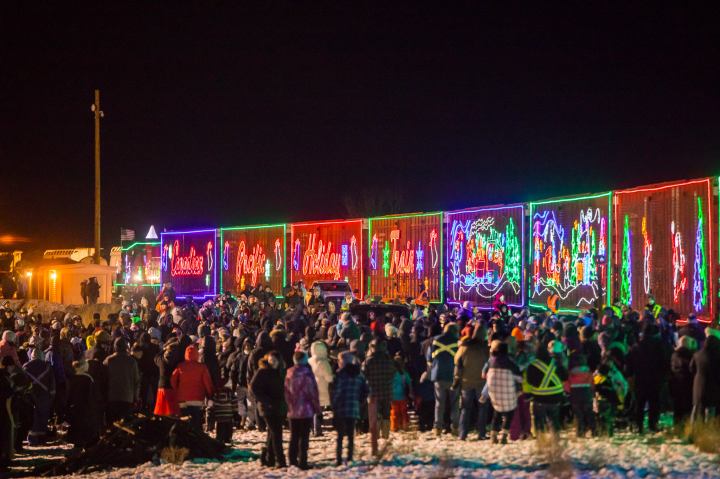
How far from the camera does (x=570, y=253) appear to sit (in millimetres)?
24953

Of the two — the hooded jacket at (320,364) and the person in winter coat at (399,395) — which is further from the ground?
the hooded jacket at (320,364)

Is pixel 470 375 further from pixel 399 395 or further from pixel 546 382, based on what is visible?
pixel 399 395

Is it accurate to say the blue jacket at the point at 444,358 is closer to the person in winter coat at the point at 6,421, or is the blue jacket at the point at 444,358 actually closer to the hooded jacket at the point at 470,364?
the hooded jacket at the point at 470,364

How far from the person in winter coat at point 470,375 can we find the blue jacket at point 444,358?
35cm

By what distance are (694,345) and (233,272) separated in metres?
29.8

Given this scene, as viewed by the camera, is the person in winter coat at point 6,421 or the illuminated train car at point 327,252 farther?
the illuminated train car at point 327,252

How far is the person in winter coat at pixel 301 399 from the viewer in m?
11.9

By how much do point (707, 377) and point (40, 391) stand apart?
9.57 m

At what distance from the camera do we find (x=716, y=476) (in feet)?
34.8

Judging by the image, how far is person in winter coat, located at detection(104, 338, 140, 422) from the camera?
46.9 feet

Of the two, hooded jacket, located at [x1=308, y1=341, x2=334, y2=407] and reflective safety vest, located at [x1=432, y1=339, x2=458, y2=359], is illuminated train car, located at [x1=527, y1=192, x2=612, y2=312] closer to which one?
reflective safety vest, located at [x1=432, y1=339, x2=458, y2=359]

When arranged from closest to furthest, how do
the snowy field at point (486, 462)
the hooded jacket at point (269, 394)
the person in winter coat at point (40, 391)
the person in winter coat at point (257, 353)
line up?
1. the snowy field at point (486, 462)
2. the hooded jacket at point (269, 394)
3. the person in winter coat at point (257, 353)
4. the person in winter coat at point (40, 391)

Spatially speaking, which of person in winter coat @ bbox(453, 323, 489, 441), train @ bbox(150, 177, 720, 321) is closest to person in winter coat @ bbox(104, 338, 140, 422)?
person in winter coat @ bbox(453, 323, 489, 441)

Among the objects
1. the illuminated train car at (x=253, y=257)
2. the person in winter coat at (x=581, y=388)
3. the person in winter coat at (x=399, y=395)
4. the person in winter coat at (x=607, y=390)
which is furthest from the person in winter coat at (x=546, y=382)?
the illuminated train car at (x=253, y=257)
